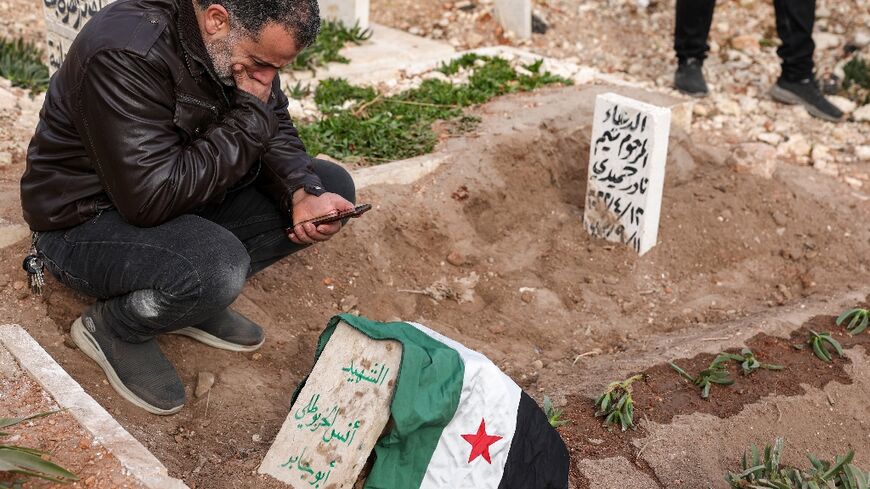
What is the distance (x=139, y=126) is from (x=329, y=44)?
13.7 feet

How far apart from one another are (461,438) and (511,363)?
1.26 metres

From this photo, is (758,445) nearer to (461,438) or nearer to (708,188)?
(461,438)

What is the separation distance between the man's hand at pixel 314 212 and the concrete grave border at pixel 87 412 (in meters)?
0.93

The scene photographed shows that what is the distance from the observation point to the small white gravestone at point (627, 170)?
439cm

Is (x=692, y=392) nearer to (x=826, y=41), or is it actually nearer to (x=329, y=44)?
(x=329, y=44)

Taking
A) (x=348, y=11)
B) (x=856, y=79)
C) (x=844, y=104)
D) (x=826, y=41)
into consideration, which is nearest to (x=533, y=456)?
(x=844, y=104)

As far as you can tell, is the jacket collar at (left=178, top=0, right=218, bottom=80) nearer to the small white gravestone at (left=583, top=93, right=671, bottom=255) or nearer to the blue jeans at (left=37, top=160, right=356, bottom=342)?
the blue jeans at (left=37, top=160, right=356, bottom=342)

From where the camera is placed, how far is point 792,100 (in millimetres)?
6512

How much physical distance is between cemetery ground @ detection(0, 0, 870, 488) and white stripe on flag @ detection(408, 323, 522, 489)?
1.40ft

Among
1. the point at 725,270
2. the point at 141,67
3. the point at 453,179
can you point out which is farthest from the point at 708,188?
the point at 141,67

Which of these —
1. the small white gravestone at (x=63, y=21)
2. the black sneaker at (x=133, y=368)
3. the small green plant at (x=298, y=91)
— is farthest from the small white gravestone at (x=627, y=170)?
the small white gravestone at (x=63, y=21)

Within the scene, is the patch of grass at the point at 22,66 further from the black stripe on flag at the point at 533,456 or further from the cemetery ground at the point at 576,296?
the black stripe on flag at the point at 533,456

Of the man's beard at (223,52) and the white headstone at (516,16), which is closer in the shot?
the man's beard at (223,52)

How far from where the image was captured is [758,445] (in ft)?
10.3
